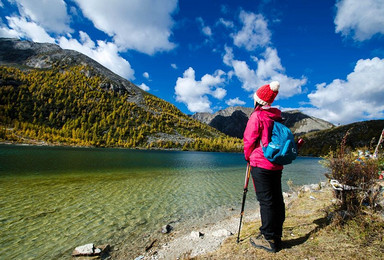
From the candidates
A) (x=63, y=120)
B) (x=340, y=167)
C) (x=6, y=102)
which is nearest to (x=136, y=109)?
(x=63, y=120)

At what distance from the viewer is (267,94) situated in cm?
381

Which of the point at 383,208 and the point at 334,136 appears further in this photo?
the point at 334,136

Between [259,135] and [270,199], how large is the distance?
52.2 inches

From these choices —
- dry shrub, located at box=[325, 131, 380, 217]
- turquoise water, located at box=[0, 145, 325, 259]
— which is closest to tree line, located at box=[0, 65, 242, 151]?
turquoise water, located at box=[0, 145, 325, 259]

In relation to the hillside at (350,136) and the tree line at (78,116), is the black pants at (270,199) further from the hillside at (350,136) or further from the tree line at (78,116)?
the hillside at (350,136)

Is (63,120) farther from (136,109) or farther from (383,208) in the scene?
(383,208)

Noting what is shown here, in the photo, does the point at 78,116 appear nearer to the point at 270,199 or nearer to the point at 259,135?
the point at 259,135

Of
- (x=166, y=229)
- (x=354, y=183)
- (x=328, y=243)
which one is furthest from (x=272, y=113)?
(x=166, y=229)

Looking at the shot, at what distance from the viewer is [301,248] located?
3.71 m

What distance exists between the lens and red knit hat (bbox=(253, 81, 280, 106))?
381cm

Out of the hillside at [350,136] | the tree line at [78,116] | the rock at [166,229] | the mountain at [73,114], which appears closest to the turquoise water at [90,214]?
the rock at [166,229]

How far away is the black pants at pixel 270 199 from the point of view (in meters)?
3.57

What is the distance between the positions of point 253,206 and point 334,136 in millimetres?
197983

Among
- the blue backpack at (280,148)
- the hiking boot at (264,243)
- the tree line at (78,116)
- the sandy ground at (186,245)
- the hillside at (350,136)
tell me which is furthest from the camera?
the hillside at (350,136)
